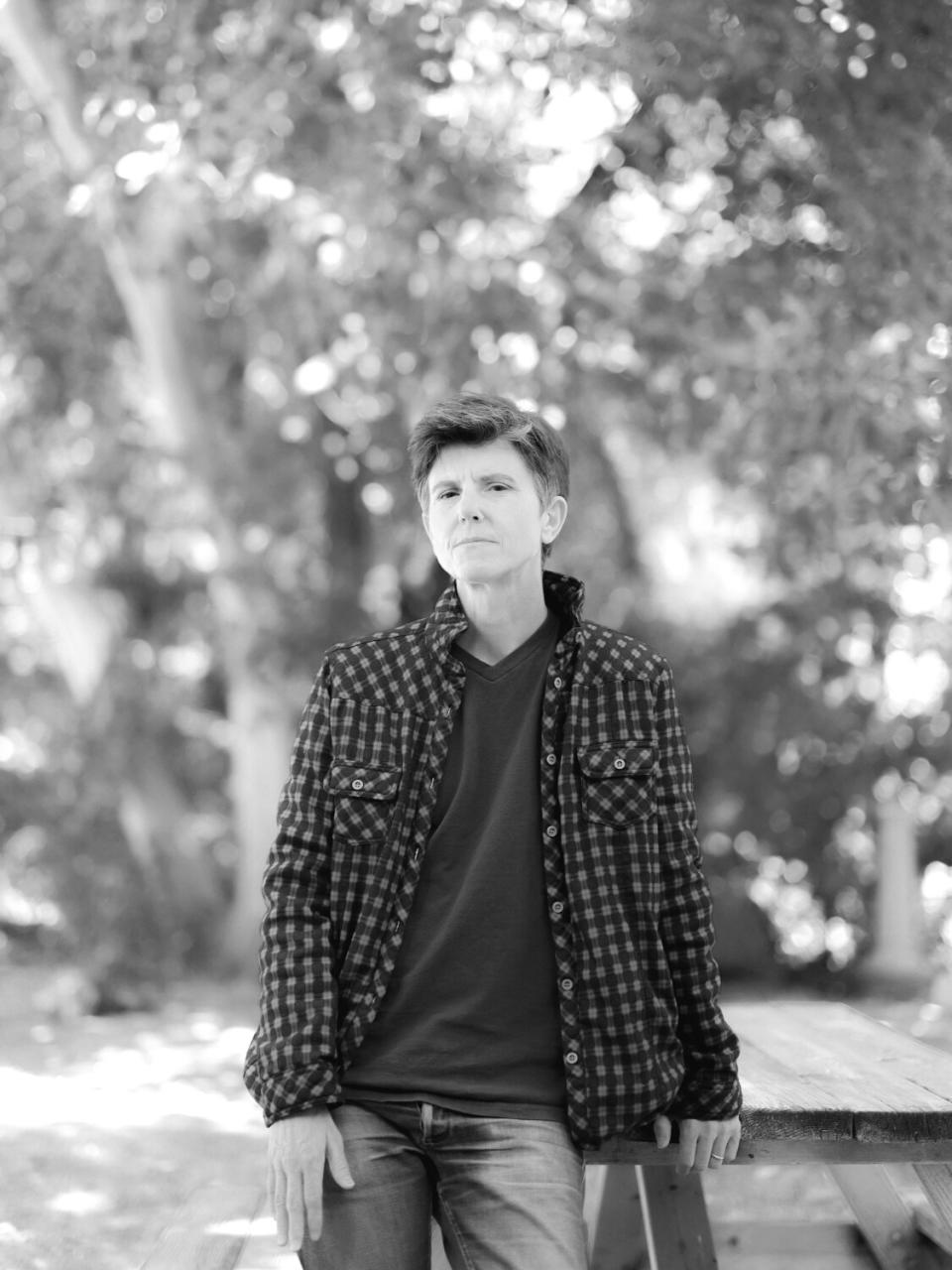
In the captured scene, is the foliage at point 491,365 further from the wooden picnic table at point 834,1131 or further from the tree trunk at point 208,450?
the wooden picnic table at point 834,1131

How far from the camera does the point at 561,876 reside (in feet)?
7.86

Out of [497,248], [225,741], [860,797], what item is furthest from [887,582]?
[225,741]

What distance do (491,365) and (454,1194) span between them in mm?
4881

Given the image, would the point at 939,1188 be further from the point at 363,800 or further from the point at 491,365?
the point at 491,365

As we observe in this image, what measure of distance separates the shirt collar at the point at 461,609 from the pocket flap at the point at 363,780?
0.22 metres

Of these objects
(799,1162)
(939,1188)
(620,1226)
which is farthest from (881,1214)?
(799,1162)

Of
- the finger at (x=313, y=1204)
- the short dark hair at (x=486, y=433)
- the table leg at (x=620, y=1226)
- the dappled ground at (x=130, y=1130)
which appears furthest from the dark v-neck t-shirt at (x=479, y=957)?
the dappled ground at (x=130, y=1130)

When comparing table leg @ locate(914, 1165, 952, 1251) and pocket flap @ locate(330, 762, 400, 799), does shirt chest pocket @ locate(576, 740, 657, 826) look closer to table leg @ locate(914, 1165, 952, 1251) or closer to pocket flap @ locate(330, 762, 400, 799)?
pocket flap @ locate(330, 762, 400, 799)

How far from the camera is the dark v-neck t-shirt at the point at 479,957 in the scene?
7.57 ft

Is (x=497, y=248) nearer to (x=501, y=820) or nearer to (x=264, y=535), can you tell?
(x=264, y=535)

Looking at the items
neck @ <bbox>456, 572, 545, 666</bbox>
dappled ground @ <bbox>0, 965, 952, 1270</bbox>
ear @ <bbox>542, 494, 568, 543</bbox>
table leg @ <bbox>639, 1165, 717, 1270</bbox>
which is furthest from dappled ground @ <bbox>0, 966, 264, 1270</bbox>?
ear @ <bbox>542, 494, 568, 543</bbox>

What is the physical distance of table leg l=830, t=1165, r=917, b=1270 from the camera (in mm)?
3535

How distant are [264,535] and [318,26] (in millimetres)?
3758

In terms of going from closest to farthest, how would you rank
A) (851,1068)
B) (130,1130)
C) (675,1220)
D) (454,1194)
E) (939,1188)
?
(454,1194), (939,1188), (851,1068), (675,1220), (130,1130)
